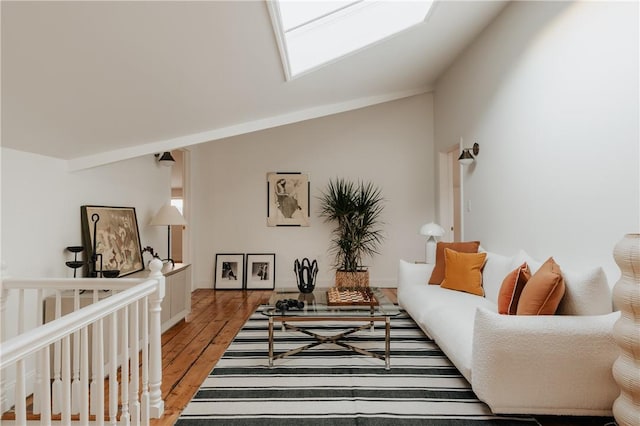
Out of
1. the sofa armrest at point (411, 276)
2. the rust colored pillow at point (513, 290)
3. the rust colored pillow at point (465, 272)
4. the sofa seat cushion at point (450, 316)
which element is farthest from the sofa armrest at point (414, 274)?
the rust colored pillow at point (513, 290)

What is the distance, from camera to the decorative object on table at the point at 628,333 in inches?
67.1

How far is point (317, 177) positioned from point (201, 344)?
3213mm

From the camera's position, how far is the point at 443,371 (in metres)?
2.71

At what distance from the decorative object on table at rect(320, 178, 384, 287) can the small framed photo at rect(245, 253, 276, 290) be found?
3.17ft

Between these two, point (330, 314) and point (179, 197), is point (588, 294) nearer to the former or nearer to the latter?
point (330, 314)

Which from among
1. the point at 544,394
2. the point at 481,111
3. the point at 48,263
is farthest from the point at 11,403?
the point at 481,111

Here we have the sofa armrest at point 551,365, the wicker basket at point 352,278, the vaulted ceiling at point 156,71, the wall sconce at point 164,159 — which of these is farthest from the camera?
the wicker basket at point 352,278

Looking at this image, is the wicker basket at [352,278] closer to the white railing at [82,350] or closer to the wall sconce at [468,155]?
the wall sconce at [468,155]

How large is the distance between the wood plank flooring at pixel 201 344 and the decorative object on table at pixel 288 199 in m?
1.16

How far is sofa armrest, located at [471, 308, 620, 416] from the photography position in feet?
6.34

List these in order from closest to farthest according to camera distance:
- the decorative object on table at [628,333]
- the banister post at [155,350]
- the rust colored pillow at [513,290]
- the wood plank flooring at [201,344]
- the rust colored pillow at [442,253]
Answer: the decorative object on table at [628,333] < the banister post at [155,350] < the wood plank flooring at [201,344] < the rust colored pillow at [513,290] < the rust colored pillow at [442,253]

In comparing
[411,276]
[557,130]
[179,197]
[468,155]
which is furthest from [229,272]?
[557,130]

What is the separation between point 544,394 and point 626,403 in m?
0.33

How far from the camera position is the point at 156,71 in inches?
86.0
